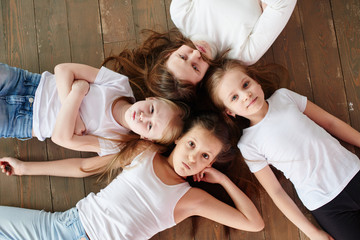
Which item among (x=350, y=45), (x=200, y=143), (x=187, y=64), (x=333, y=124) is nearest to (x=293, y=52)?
(x=350, y=45)

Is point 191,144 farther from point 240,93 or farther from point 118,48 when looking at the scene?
point 118,48

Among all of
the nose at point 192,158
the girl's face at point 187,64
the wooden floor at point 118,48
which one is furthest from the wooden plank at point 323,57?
the nose at point 192,158

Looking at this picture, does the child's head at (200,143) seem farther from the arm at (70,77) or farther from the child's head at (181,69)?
the arm at (70,77)

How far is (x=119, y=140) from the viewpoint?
142 centimetres

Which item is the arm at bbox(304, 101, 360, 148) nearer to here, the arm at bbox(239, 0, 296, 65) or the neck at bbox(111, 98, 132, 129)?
the arm at bbox(239, 0, 296, 65)

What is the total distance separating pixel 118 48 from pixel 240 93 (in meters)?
0.71

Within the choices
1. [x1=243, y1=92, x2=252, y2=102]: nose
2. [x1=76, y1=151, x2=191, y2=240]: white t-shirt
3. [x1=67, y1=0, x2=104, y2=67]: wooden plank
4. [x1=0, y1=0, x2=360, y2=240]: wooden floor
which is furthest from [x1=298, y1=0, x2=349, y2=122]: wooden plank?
[x1=67, y1=0, x2=104, y2=67]: wooden plank

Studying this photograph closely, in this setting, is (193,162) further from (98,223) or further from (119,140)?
(98,223)

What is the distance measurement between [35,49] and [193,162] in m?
1.02

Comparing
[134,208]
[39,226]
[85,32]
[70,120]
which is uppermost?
[85,32]

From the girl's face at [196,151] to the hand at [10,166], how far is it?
79 cm

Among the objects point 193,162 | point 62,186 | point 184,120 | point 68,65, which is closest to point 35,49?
point 68,65

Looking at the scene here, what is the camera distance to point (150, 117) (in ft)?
4.21

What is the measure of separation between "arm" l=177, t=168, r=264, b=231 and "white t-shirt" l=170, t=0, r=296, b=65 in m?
0.61
